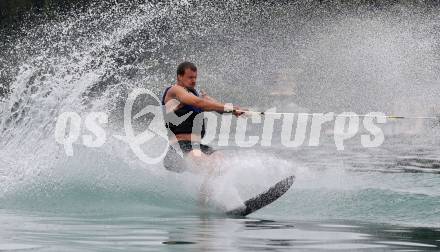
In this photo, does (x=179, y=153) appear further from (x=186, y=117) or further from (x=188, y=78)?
(x=188, y=78)

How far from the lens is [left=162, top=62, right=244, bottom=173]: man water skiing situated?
44.0 ft

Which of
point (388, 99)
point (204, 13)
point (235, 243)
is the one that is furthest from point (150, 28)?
point (235, 243)

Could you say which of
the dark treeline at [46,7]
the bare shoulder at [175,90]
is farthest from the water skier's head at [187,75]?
the dark treeline at [46,7]

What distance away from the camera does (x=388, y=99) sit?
53.2 metres

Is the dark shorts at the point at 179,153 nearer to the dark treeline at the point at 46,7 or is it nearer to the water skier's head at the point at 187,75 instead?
the water skier's head at the point at 187,75

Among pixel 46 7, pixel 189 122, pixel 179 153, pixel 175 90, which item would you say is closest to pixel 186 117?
pixel 189 122

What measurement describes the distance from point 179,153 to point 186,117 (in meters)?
0.48

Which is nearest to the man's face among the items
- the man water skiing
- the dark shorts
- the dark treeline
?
Answer: the man water skiing

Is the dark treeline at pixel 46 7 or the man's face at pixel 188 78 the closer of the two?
the man's face at pixel 188 78

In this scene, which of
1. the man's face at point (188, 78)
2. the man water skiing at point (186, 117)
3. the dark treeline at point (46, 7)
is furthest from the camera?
the dark treeline at point (46, 7)

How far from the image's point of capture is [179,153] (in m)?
13.5

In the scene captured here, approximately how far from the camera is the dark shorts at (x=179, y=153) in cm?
1350

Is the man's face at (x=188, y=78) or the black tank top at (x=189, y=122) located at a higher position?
the man's face at (x=188, y=78)

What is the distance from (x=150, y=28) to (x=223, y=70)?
19.1 feet
